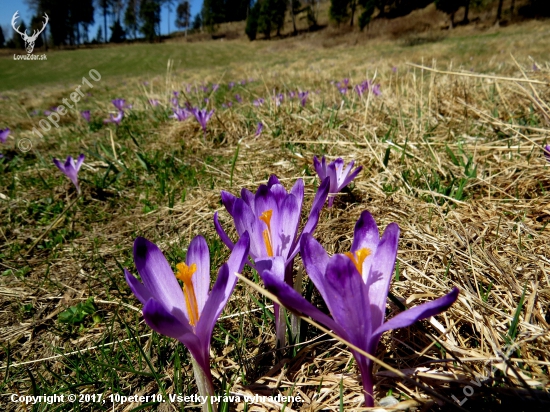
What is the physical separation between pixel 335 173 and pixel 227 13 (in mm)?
66705

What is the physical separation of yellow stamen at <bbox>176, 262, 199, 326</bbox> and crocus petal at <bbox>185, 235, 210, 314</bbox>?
25 mm

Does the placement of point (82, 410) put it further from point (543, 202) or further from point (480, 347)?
point (543, 202)

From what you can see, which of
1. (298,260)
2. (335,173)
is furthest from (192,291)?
(335,173)

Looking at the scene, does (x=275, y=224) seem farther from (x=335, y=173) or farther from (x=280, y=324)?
(x=335, y=173)

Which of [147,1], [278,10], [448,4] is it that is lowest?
[448,4]

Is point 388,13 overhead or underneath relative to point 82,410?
overhead

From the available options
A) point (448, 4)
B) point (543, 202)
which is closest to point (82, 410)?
point (543, 202)

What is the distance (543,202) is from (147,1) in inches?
2668

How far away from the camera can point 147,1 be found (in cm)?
5641

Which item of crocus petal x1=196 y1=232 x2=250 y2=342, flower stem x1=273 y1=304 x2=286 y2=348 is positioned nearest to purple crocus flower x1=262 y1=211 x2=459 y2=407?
crocus petal x1=196 y1=232 x2=250 y2=342

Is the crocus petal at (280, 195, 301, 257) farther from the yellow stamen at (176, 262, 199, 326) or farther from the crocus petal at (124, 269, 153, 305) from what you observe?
the crocus petal at (124, 269, 153, 305)

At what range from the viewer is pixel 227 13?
59125 millimetres

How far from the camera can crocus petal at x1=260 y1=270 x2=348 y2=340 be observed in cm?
61

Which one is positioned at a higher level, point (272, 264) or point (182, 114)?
point (182, 114)
